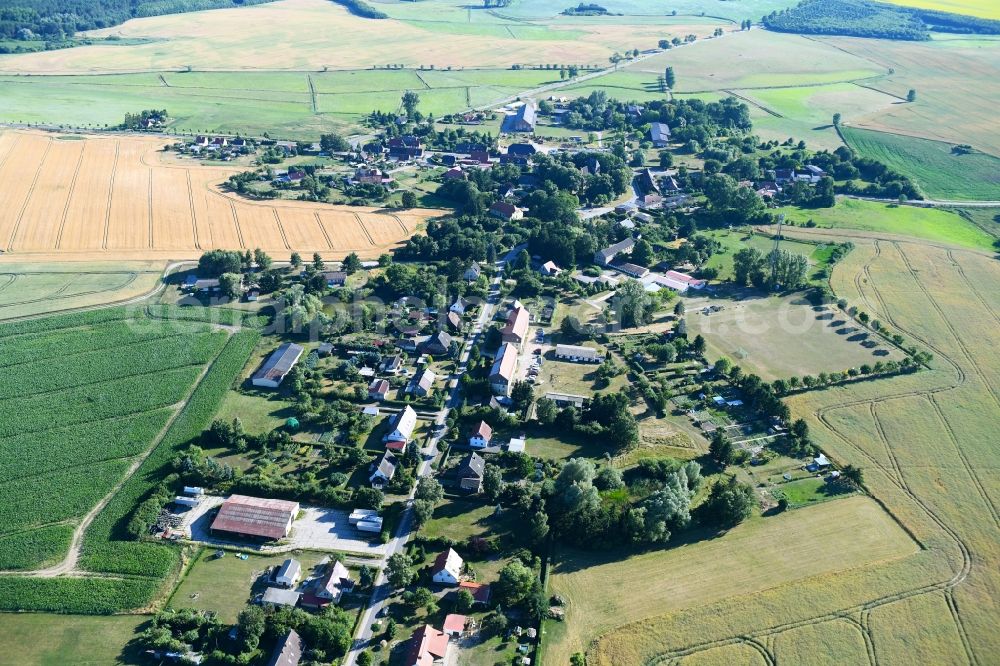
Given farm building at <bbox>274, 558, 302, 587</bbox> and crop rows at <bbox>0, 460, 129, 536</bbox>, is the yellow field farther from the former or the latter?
farm building at <bbox>274, 558, 302, 587</bbox>

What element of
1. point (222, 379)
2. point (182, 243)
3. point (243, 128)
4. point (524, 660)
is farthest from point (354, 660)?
point (243, 128)

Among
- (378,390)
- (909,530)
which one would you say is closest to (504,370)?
(378,390)

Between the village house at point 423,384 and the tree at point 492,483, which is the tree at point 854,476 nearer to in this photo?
the tree at point 492,483

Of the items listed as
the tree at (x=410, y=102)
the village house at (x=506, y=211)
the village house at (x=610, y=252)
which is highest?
the tree at (x=410, y=102)

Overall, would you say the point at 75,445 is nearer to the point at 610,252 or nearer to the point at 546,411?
the point at 546,411

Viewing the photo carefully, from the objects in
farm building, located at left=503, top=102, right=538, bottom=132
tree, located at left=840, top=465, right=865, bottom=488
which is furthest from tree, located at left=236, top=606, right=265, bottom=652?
farm building, located at left=503, top=102, right=538, bottom=132

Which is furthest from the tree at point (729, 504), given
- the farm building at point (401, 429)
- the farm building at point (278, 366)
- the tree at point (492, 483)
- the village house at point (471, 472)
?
the farm building at point (278, 366)

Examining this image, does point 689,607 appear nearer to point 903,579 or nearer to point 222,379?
point 903,579
